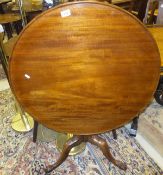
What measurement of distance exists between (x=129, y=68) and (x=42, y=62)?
1.29 ft

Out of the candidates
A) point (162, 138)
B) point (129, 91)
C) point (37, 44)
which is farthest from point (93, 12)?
point (162, 138)

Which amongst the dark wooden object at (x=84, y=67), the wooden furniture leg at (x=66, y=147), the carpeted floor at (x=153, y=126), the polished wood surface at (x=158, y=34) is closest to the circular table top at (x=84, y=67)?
the dark wooden object at (x=84, y=67)

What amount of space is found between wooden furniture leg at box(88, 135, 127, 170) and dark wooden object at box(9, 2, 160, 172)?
0.31m

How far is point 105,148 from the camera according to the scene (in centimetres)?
138

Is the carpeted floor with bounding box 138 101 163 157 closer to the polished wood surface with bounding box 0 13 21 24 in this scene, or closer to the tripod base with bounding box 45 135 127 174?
the tripod base with bounding box 45 135 127 174

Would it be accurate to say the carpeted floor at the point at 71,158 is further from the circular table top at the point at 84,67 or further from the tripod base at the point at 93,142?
the circular table top at the point at 84,67

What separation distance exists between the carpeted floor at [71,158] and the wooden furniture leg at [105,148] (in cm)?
5

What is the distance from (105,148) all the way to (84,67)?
26.9 inches

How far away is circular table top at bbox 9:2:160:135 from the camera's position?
849 mm

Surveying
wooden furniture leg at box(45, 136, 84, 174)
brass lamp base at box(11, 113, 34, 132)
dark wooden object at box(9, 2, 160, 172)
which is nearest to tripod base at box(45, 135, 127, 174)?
wooden furniture leg at box(45, 136, 84, 174)

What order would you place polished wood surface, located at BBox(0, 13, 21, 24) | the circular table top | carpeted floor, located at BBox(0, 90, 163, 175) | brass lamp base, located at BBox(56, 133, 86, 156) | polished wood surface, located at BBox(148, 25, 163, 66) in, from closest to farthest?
1. the circular table top
2. polished wood surface, located at BBox(148, 25, 163, 66)
3. carpeted floor, located at BBox(0, 90, 163, 175)
4. brass lamp base, located at BBox(56, 133, 86, 156)
5. polished wood surface, located at BBox(0, 13, 21, 24)

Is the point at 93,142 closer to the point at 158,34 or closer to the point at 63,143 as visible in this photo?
the point at 63,143

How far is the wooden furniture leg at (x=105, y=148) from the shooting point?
1.39m

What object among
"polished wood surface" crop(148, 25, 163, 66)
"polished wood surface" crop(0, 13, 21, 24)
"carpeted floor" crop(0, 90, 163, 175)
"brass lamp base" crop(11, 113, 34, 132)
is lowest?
"carpeted floor" crop(0, 90, 163, 175)
